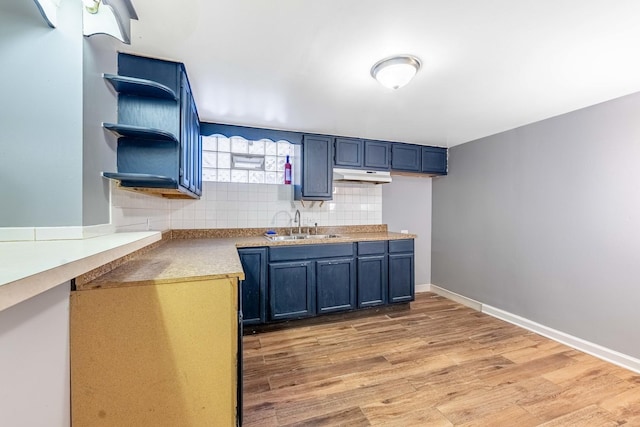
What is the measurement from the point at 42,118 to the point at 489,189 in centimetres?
375

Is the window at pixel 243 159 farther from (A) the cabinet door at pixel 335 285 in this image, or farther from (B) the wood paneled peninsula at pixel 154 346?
(B) the wood paneled peninsula at pixel 154 346

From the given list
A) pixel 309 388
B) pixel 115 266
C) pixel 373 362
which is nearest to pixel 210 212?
A: pixel 115 266

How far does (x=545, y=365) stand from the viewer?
2.05 m

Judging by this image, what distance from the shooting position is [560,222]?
8.09ft

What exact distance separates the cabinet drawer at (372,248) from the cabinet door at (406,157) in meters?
1.03

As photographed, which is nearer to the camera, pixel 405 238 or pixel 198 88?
pixel 198 88

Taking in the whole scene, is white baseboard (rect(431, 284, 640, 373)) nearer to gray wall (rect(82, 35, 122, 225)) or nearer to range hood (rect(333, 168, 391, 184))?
range hood (rect(333, 168, 391, 184))

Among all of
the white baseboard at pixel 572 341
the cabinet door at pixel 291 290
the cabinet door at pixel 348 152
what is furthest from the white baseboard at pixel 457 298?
the cabinet door at pixel 348 152

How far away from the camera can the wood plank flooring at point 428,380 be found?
154 cm

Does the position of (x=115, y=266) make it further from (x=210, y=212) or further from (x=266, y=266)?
(x=210, y=212)

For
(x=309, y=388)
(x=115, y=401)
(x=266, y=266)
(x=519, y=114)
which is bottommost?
(x=309, y=388)

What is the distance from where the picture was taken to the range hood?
3.08 meters

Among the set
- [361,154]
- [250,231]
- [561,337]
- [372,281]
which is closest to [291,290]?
[250,231]

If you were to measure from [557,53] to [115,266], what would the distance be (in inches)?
104
